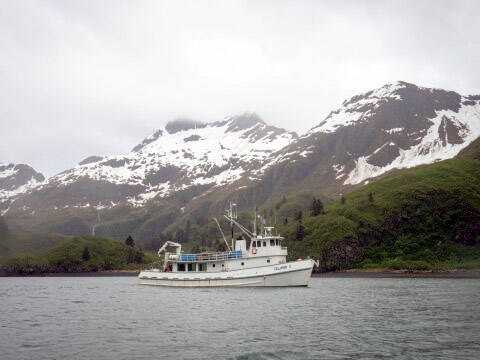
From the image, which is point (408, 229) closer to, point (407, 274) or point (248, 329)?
point (407, 274)

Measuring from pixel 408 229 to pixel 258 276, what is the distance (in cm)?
10971

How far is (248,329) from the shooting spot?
1492 inches

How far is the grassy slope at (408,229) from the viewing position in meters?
153

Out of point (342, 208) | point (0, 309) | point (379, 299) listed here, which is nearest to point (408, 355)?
point (379, 299)

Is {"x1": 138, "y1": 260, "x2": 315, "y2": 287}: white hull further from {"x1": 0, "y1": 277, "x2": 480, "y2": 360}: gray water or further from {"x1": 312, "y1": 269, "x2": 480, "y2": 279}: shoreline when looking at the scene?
{"x1": 312, "y1": 269, "x2": 480, "y2": 279}: shoreline

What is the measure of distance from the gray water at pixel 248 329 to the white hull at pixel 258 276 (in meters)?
13.4

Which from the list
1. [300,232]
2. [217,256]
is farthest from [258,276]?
[300,232]

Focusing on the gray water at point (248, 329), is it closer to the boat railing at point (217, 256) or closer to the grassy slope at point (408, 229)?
the boat railing at point (217, 256)

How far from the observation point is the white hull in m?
74.6

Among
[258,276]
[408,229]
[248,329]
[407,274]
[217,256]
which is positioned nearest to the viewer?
[248,329]

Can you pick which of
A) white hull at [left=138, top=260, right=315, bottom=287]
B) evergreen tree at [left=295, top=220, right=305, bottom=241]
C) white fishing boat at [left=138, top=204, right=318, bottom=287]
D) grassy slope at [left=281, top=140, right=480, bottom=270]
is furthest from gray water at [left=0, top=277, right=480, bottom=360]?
evergreen tree at [left=295, top=220, right=305, bottom=241]

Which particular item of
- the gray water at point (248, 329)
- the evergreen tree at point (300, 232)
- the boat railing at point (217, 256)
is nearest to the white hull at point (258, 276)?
the boat railing at point (217, 256)

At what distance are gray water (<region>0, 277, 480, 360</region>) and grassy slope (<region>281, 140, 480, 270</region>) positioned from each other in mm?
98229

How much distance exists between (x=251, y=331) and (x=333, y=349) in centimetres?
879
